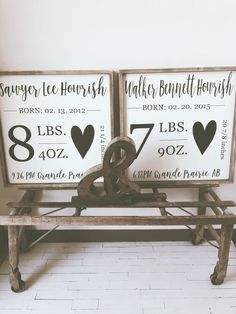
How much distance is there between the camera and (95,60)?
1514 millimetres

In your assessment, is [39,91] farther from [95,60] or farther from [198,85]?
[198,85]

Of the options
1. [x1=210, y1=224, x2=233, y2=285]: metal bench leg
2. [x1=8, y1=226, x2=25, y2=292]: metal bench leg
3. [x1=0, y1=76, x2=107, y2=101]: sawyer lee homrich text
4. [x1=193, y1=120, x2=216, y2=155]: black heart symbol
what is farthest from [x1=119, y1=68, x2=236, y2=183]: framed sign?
[x1=8, y1=226, x2=25, y2=292]: metal bench leg

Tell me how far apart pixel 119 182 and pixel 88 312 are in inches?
21.9

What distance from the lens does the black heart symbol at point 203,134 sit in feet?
4.98

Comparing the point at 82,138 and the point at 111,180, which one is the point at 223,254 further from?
the point at 82,138

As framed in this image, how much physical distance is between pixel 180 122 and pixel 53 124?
58 cm

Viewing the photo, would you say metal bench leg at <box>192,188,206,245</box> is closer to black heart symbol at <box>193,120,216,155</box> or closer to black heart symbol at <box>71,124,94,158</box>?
black heart symbol at <box>193,120,216,155</box>

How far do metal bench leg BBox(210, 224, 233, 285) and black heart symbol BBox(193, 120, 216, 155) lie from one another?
0.37 metres

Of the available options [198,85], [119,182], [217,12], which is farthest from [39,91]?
[217,12]

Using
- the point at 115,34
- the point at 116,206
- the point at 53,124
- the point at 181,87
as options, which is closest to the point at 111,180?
the point at 116,206

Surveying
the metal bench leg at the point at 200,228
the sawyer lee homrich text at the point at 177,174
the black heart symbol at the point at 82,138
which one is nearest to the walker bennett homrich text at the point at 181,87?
the black heart symbol at the point at 82,138

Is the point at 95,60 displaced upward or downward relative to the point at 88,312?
upward

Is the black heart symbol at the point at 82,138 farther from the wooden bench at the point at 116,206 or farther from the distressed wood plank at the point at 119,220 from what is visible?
the distressed wood plank at the point at 119,220

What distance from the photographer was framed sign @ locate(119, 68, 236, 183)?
1462 mm
